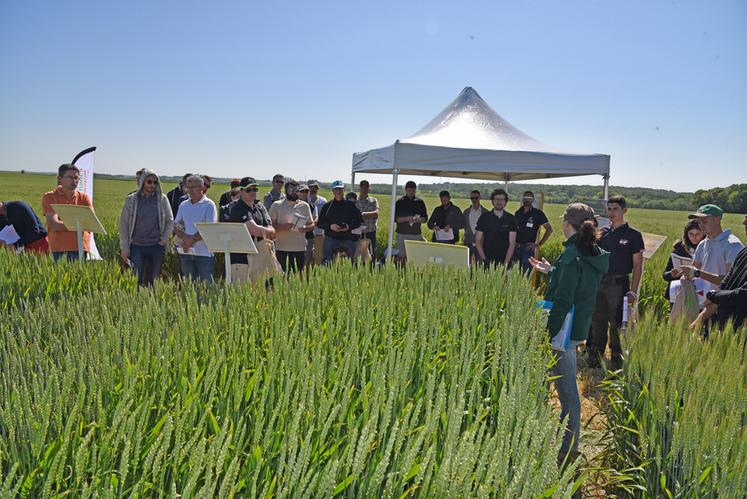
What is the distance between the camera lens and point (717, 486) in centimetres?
162

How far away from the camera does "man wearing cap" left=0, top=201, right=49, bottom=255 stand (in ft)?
17.6

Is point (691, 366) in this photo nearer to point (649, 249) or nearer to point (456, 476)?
point (456, 476)

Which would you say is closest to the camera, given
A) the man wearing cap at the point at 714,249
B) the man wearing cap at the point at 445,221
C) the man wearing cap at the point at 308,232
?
the man wearing cap at the point at 714,249

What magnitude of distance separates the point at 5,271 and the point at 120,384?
10.2 feet

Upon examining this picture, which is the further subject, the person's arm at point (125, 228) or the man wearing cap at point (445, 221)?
the man wearing cap at point (445, 221)

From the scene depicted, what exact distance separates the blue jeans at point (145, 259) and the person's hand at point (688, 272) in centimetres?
519

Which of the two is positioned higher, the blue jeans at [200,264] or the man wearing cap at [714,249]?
the man wearing cap at [714,249]

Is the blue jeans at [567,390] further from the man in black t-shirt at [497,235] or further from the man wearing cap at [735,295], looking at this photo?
the man in black t-shirt at [497,235]

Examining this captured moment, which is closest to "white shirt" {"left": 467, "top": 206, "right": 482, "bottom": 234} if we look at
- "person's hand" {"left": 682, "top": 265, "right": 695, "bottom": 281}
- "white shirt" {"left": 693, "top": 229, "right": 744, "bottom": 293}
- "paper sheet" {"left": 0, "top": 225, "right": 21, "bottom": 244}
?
"person's hand" {"left": 682, "top": 265, "right": 695, "bottom": 281}

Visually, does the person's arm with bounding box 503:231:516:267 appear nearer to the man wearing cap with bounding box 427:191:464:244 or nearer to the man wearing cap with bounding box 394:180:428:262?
the man wearing cap with bounding box 427:191:464:244

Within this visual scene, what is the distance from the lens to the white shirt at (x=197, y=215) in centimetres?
552

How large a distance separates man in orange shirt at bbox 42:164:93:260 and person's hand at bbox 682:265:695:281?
19.5 ft

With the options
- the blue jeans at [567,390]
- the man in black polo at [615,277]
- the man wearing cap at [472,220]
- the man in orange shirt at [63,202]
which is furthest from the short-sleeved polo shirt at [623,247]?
the man in orange shirt at [63,202]

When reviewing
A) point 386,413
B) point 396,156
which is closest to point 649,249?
point 396,156
